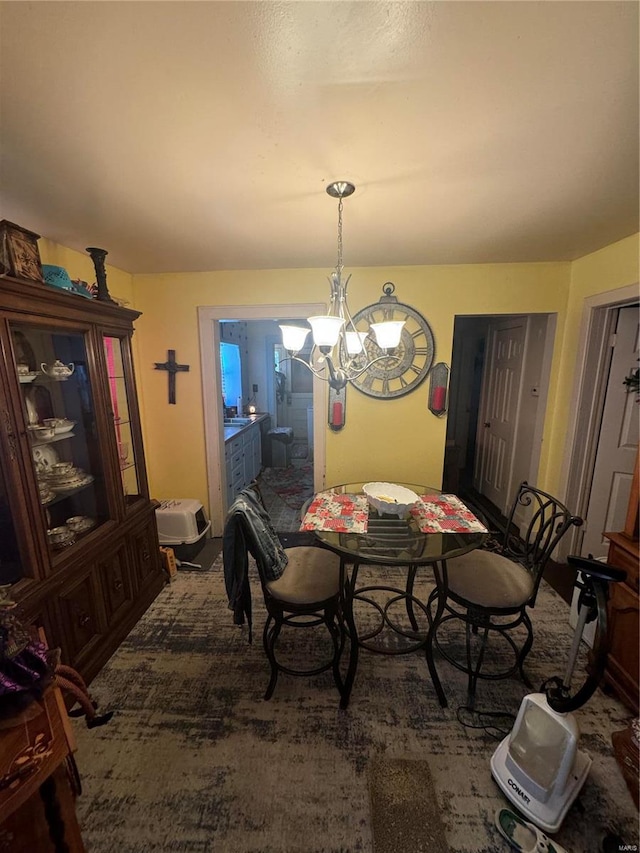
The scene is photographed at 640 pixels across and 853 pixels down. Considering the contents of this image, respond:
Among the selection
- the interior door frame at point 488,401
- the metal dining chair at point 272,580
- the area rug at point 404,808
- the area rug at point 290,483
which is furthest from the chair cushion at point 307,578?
the interior door frame at point 488,401

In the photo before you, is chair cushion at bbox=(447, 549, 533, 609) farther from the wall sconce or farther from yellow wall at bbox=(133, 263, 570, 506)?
the wall sconce

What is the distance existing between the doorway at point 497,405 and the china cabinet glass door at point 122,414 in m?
3.03

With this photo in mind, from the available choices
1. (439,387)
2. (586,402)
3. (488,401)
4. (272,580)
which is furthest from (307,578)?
(488,401)

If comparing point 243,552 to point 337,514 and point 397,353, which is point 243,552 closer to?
point 337,514

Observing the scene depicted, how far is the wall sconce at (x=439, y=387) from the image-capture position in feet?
8.93

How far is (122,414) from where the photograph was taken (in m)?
2.15

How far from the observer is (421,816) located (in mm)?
1172

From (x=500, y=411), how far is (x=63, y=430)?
382 cm

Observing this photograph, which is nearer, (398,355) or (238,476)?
(398,355)

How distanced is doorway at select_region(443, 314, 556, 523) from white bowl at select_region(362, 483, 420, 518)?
5.08 ft

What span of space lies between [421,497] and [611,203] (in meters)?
1.80

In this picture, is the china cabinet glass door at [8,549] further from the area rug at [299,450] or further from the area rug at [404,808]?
the area rug at [299,450]

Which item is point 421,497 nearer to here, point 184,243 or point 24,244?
point 184,243

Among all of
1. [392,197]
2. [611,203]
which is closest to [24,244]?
[392,197]
